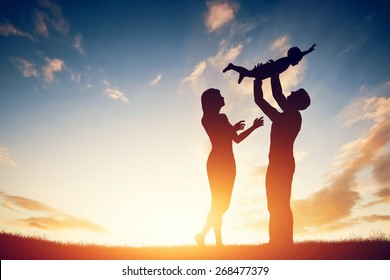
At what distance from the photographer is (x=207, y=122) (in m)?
9.38

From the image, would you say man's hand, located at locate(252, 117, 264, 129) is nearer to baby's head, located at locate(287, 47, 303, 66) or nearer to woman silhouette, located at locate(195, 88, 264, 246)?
woman silhouette, located at locate(195, 88, 264, 246)

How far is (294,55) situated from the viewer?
960cm

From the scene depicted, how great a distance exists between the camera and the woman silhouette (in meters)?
8.93

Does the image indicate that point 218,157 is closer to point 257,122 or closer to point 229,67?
point 257,122

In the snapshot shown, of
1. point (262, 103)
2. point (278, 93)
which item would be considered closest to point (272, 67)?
point (278, 93)

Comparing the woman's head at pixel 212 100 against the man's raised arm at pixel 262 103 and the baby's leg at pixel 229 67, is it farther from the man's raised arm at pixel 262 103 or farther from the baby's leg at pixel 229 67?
the man's raised arm at pixel 262 103

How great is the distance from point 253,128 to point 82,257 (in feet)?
17.7

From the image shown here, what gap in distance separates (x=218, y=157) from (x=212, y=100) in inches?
60.3

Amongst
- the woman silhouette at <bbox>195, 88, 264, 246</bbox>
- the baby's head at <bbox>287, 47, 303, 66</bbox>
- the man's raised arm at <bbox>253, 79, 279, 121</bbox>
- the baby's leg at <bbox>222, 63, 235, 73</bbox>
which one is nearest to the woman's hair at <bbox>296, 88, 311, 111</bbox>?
the man's raised arm at <bbox>253, 79, 279, 121</bbox>

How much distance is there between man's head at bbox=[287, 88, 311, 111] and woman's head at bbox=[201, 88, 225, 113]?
177 centimetres

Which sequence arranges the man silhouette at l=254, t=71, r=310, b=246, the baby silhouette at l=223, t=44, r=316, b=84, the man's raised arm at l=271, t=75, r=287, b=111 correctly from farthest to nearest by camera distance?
1. the baby silhouette at l=223, t=44, r=316, b=84
2. the man's raised arm at l=271, t=75, r=287, b=111
3. the man silhouette at l=254, t=71, r=310, b=246

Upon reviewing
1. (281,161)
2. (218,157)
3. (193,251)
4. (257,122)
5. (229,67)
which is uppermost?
(229,67)
